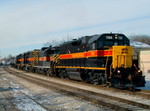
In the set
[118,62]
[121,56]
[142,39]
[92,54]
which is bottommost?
[118,62]

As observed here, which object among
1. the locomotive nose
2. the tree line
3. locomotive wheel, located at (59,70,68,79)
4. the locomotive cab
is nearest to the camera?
the locomotive cab

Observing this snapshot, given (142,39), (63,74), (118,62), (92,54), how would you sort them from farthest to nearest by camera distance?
(142,39)
(63,74)
(92,54)
(118,62)

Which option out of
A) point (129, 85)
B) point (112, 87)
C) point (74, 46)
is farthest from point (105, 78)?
point (74, 46)

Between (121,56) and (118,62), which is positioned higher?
(121,56)

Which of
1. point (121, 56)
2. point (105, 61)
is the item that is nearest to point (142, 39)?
→ point (105, 61)

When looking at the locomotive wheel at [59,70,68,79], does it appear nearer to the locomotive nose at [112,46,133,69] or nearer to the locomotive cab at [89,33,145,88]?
the locomotive cab at [89,33,145,88]

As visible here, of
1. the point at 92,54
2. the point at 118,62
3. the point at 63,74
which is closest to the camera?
the point at 118,62

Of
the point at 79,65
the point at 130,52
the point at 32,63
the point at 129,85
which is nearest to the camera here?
the point at 129,85

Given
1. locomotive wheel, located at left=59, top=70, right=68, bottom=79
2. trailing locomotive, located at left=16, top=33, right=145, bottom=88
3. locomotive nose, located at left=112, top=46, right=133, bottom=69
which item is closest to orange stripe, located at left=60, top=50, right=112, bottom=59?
trailing locomotive, located at left=16, top=33, right=145, bottom=88

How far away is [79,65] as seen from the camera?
17703 millimetres

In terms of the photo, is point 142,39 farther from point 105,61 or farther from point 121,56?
point 121,56

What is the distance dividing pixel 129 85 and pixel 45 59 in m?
17.4

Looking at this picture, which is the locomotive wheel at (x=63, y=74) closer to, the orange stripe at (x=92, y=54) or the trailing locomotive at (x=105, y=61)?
the trailing locomotive at (x=105, y=61)

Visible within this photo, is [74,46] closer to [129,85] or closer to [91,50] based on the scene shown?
[91,50]
